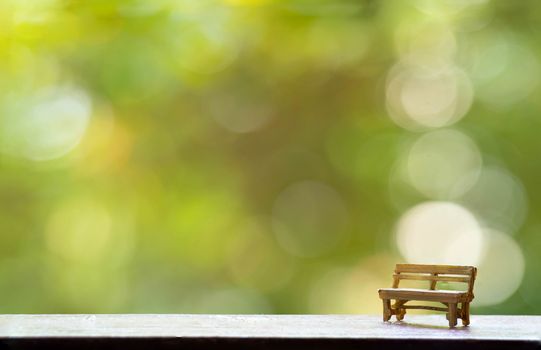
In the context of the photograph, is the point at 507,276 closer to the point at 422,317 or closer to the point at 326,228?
the point at 326,228

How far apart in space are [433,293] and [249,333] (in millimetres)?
818

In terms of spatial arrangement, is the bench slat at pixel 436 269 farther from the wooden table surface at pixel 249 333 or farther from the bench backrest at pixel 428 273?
the wooden table surface at pixel 249 333

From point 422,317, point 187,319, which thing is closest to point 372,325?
point 422,317

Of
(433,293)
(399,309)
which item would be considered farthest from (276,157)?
(433,293)

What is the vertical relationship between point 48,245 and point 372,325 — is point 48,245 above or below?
below

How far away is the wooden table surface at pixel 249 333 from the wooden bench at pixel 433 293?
7 cm

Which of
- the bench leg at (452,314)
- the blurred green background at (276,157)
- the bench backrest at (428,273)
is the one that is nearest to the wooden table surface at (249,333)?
the bench leg at (452,314)

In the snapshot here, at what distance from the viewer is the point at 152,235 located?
520 cm

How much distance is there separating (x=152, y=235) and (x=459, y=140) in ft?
7.06

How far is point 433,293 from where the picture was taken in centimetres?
306

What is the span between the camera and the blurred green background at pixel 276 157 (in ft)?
16.8

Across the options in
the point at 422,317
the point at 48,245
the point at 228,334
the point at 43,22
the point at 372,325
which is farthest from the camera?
the point at 48,245

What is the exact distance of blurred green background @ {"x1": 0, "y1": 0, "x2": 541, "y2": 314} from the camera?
5.12m

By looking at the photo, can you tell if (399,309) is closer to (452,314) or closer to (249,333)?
(452,314)
